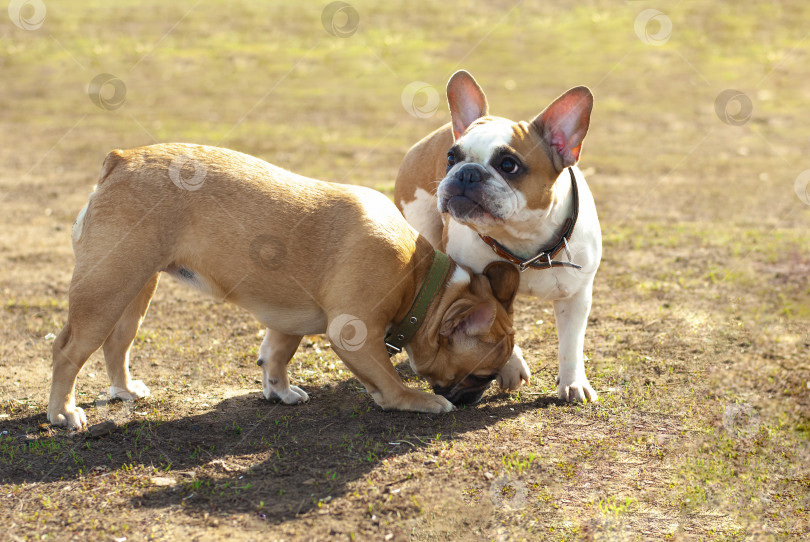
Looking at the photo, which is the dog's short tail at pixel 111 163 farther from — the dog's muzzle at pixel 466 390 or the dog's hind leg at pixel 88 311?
the dog's muzzle at pixel 466 390

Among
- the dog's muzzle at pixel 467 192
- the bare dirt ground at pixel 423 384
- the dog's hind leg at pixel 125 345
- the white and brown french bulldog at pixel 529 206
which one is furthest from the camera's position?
the dog's hind leg at pixel 125 345

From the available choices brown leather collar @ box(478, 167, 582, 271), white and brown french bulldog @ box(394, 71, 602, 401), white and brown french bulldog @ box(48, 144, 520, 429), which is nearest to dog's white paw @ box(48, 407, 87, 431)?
white and brown french bulldog @ box(48, 144, 520, 429)

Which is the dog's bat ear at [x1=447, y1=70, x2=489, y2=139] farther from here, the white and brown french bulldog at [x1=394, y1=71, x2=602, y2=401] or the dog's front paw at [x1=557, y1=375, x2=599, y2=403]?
the dog's front paw at [x1=557, y1=375, x2=599, y2=403]

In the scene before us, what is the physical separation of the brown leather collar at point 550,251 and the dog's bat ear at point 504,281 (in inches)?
3.2

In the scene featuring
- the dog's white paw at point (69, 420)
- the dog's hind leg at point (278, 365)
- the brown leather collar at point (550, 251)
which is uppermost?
the brown leather collar at point (550, 251)

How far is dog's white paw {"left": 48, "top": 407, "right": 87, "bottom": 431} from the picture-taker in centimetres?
554

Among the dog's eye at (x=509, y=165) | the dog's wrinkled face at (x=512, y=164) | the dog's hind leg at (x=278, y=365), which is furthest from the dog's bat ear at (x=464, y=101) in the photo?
the dog's hind leg at (x=278, y=365)

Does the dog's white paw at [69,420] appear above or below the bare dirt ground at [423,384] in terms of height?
below

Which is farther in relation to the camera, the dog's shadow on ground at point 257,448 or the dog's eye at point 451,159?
the dog's eye at point 451,159

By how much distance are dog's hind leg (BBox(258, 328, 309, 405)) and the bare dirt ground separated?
0.14 meters

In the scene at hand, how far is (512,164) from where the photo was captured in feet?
17.8

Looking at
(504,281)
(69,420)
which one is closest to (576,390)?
(504,281)

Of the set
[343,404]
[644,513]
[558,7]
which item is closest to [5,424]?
[343,404]

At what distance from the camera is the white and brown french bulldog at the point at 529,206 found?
5.42m
